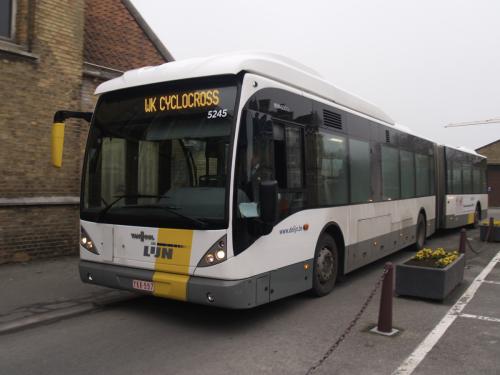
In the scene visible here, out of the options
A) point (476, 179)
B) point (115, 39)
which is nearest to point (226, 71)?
point (115, 39)

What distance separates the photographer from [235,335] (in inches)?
211

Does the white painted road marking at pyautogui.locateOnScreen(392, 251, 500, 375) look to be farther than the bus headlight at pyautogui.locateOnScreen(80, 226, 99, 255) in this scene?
No

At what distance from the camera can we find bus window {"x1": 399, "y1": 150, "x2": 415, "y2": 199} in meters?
10.4

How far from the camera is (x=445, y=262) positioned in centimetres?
710

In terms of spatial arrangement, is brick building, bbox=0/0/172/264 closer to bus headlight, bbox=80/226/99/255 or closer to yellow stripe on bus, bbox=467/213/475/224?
bus headlight, bbox=80/226/99/255

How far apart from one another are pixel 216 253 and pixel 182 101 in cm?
175

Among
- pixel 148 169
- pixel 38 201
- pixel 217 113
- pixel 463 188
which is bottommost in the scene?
pixel 38 201

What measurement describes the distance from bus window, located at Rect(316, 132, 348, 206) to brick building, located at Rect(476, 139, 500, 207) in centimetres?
3551

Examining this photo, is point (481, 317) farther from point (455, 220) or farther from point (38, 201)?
point (455, 220)

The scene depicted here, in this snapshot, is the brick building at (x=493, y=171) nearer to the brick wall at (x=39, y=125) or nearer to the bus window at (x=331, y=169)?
the bus window at (x=331, y=169)

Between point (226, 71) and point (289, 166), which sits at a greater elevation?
point (226, 71)

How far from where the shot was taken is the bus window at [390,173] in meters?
9.31

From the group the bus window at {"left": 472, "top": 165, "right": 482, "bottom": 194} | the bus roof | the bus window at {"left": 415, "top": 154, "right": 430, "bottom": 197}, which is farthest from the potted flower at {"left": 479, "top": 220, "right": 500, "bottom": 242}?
the bus roof

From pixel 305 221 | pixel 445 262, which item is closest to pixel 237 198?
pixel 305 221
